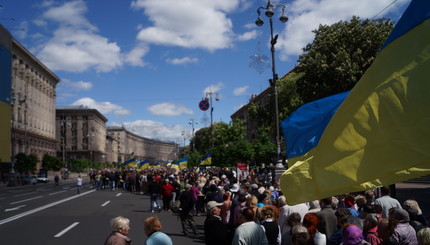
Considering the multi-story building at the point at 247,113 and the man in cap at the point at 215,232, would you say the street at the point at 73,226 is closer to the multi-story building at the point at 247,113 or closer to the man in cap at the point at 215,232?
the man in cap at the point at 215,232

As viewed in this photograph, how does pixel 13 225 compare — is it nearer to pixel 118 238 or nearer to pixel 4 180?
pixel 118 238

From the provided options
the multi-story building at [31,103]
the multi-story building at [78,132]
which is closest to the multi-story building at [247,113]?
the multi-story building at [31,103]

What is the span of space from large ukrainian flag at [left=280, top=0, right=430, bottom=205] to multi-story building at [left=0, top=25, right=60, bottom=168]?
6723 centimetres

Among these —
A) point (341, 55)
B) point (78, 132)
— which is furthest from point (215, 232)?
point (78, 132)

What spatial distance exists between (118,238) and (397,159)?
3.96 m

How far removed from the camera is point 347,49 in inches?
1048

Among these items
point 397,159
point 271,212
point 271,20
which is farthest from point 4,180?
point 397,159

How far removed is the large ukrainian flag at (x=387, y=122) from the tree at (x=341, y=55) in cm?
2402

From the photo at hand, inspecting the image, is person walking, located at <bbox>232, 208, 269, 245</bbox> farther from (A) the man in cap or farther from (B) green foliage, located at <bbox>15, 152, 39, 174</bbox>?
(B) green foliage, located at <bbox>15, 152, 39, 174</bbox>

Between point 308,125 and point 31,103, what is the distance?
8712 centimetres

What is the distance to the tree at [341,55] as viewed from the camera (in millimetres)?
25875

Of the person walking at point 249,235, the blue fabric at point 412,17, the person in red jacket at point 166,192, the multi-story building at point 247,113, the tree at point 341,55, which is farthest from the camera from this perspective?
the multi-story building at point 247,113

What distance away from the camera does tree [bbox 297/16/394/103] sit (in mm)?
25875

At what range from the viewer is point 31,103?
83.7 metres
